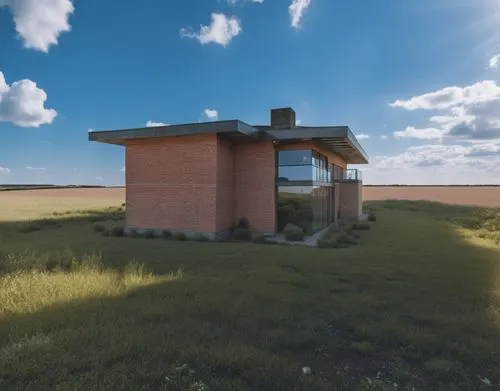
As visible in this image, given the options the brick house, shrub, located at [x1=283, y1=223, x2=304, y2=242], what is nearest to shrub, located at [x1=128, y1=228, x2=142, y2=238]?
the brick house

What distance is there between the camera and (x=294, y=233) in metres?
16.4

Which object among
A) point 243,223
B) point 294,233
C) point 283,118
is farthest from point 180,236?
point 283,118

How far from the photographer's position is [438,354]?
16.5ft

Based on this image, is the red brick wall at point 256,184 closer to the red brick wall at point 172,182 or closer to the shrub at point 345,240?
the red brick wall at point 172,182

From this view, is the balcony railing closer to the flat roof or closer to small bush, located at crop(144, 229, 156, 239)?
the flat roof

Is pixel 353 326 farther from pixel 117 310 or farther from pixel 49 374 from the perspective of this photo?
pixel 49 374

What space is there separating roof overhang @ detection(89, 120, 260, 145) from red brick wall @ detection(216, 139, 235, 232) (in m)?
1.00

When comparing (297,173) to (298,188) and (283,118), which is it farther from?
(283,118)

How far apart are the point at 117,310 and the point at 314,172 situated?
13.8 metres

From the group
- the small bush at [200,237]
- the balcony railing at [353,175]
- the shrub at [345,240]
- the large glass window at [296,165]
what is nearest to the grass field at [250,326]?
the shrub at [345,240]

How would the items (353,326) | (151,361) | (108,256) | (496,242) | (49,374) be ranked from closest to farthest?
(49,374) < (151,361) < (353,326) < (108,256) < (496,242)

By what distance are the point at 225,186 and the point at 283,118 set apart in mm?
5722

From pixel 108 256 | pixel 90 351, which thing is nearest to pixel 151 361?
pixel 90 351

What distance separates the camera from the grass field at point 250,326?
4.13 meters
